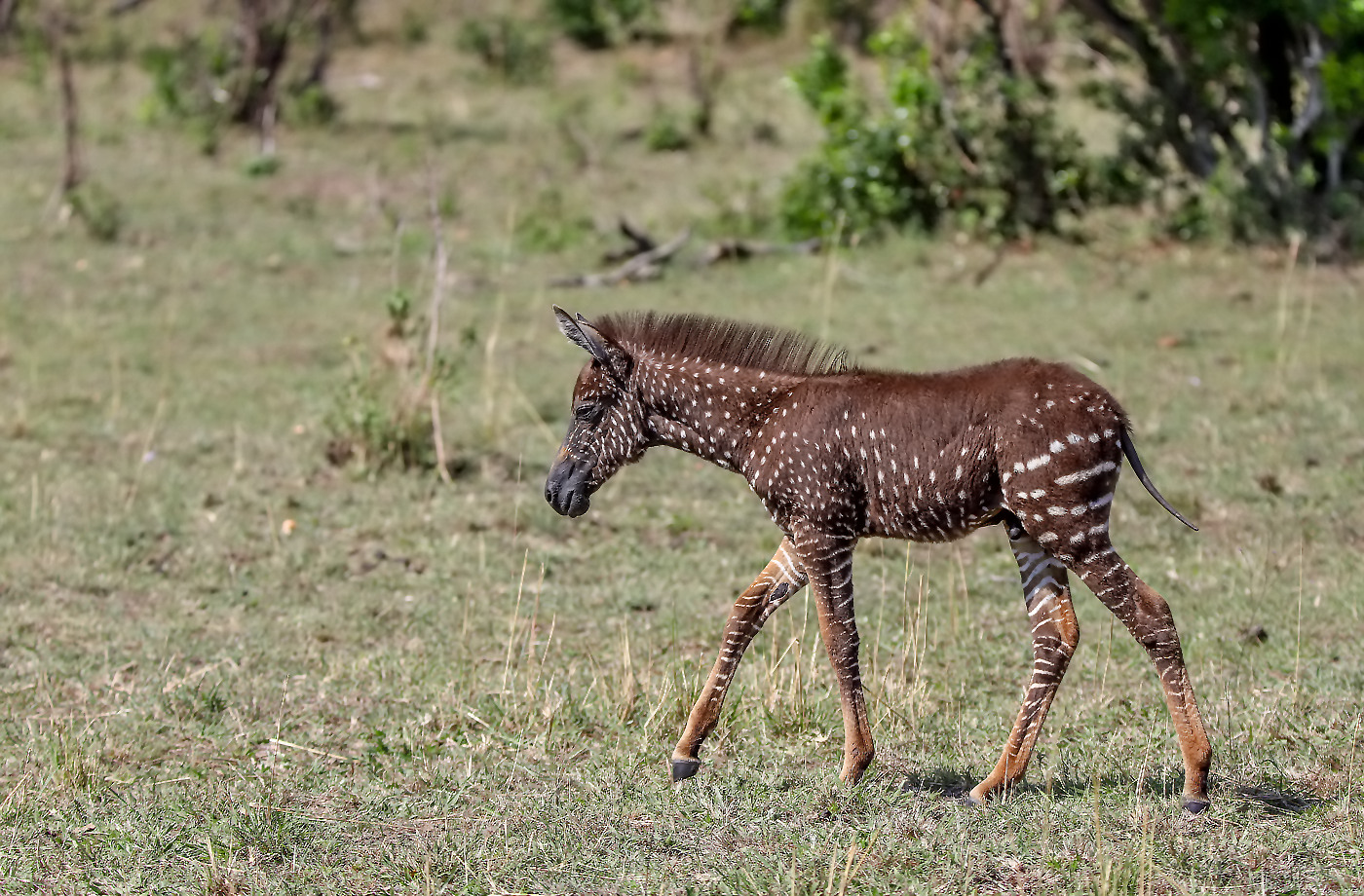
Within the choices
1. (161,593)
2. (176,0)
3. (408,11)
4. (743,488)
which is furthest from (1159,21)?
(176,0)

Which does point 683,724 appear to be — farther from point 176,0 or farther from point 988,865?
point 176,0

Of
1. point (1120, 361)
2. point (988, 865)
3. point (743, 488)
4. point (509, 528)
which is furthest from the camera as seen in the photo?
point (1120, 361)

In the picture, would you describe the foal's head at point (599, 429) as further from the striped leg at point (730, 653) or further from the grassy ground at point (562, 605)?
the grassy ground at point (562, 605)

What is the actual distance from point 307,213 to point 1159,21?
30.8ft

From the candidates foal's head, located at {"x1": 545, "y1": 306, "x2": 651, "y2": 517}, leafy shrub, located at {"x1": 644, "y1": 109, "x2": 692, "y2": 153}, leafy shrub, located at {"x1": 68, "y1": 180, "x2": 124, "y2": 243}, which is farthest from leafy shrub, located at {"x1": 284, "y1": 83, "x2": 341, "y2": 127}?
foal's head, located at {"x1": 545, "y1": 306, "x2": 651, "y2": 517}

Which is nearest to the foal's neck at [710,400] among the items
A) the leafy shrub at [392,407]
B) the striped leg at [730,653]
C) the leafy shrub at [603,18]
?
the striped leg at [730,653]

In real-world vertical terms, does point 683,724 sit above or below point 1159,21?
below

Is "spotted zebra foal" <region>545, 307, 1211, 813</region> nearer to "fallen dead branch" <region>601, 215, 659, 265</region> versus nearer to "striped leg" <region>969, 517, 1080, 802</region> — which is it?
"striped leg" <region>969, 517, 1080, 802</region>

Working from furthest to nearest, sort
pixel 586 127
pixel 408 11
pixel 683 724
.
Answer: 1. pixel 408 11
2. pixel 586 127
3. pixel 683 724

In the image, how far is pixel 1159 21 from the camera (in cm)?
1590

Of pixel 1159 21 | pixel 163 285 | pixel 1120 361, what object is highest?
pixel 1159 21

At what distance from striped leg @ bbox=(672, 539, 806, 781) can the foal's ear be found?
91 centimetres

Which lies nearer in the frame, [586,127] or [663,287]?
→ [663,287]

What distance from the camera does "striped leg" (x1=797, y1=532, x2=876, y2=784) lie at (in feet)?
18.5
